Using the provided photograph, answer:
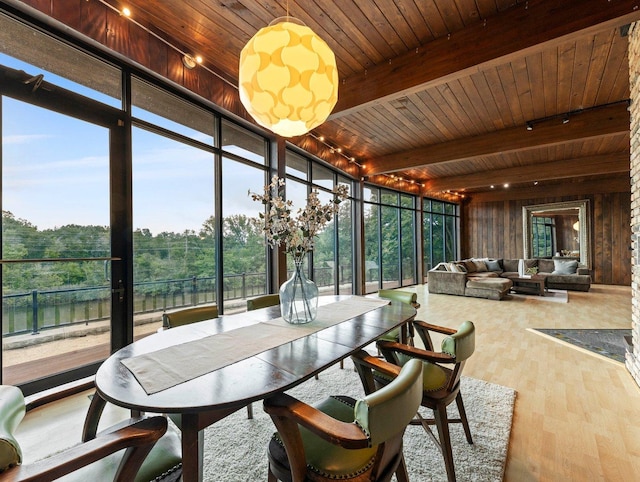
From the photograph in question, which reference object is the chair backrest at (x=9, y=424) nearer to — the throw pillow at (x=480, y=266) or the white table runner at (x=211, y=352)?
the white table runner at (x=211, y=352)

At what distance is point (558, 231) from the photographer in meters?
11.5

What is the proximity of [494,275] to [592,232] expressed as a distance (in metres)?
3.65

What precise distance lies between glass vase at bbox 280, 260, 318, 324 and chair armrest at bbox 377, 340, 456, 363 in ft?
1.74

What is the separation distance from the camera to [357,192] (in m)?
6.99

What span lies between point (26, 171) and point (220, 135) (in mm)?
1938

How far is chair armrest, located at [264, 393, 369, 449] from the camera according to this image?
0.98 meters

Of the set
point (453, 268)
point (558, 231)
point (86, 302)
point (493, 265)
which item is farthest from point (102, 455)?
point (558, 231)

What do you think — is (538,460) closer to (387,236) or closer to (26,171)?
(26,171)

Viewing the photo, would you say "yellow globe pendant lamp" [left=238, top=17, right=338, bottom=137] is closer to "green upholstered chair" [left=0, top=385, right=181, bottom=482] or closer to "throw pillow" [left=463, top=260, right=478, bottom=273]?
"green upholstered chair" [left=0, top=385, right=181, bottom=482]

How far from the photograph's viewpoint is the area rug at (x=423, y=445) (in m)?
1.68

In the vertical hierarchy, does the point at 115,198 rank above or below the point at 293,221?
above

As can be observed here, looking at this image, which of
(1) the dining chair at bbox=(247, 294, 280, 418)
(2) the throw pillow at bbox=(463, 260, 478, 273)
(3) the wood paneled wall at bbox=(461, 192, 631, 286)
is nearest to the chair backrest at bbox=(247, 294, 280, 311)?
(1) the dining chair at bbox=(247, 294, 280, 418)

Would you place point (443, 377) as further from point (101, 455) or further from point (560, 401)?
point (101, 455)

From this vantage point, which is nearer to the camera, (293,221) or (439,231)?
(293,221)
